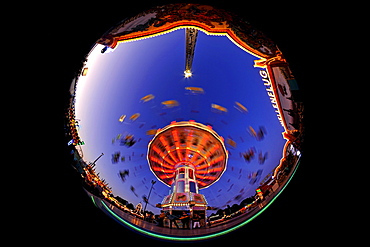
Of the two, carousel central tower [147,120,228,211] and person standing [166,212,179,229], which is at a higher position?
carousel central tower [147,120,228,211]

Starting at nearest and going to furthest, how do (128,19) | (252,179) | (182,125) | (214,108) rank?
1. (128,19)
2. (252,179)
3. (214,108)
4. (182,125)

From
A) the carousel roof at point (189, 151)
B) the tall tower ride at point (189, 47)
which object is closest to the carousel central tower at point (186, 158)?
the carousel roof at point (189, 151)

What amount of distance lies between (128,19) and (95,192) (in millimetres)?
2633

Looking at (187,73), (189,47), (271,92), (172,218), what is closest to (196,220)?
(172,218)

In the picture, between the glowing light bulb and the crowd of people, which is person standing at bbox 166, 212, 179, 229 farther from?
the glowing light bulb

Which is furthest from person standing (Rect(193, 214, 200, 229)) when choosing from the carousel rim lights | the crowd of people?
the carousel rim lights

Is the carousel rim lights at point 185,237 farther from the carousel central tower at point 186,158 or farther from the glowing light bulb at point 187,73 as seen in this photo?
the glowing light bulb at point 187,73

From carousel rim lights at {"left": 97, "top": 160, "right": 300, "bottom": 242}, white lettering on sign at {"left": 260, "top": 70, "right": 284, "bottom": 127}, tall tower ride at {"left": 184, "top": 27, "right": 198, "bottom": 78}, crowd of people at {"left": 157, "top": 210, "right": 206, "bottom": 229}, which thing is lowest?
carousel rim lights at {"left": 97, "top": 160, "right": 300, "bottom": 242}

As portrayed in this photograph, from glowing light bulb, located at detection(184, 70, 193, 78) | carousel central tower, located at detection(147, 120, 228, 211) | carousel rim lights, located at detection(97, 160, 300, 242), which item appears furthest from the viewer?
carousel central tower, located at detection(147, 120, 228, 211)

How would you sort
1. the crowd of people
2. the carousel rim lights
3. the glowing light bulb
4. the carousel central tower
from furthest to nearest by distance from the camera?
the carousel central tower → the glowing light bulb → the crowd of people → the carousel rim lights

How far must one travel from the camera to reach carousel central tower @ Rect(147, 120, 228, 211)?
7894mm

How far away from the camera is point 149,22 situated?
12.0 ft

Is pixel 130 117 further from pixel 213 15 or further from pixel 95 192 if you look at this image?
pixel 213 15

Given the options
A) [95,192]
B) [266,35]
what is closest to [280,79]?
[266,35]
